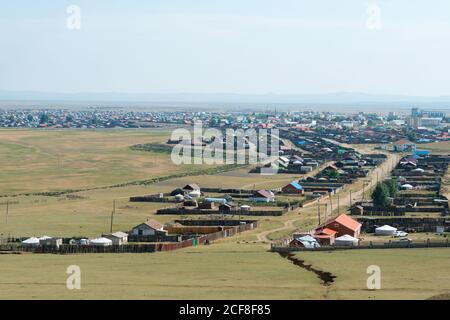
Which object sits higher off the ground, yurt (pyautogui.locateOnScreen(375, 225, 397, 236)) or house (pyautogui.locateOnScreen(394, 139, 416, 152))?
yurt (pyautogui.locateOnScreen(375, 225, 397, 236))

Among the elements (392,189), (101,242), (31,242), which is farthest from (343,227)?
(392,189)

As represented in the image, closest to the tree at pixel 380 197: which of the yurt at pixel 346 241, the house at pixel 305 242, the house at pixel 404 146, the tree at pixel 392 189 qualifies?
the tree at pixel 392 189

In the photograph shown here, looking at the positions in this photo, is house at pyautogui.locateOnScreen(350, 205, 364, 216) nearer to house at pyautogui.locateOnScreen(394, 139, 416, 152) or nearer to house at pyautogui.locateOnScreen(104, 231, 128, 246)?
house at pyautogui.locateOnScreen(104, 231, 128, 246)

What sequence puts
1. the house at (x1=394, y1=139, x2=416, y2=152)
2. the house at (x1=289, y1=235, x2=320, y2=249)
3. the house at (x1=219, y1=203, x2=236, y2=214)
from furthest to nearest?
the house at (x1=394, y1=139, x2=416, y2=152) < the house at (x1=219, y1=203, x2=236, y2=214) < the house at (x1=289, y1=235, x2=320, y2=249)

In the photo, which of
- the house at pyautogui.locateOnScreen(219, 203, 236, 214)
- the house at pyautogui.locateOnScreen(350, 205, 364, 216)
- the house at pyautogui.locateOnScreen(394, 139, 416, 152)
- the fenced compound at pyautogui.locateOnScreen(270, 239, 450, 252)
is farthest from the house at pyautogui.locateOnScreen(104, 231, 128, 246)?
the house at pyautogui.locateOnScreen(394, 139, 416, 152)

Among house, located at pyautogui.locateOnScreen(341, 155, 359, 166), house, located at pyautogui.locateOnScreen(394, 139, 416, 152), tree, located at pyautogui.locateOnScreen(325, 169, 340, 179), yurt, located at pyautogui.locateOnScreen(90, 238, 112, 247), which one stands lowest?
house, located at pyautogui.locateOnScreen(394, 139, 416, 152)
